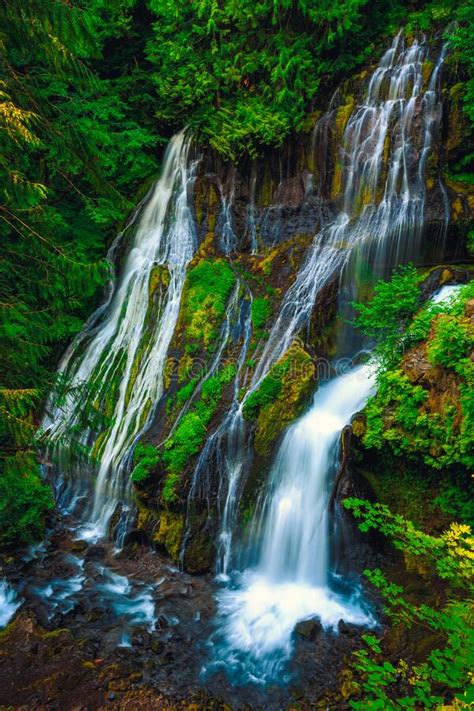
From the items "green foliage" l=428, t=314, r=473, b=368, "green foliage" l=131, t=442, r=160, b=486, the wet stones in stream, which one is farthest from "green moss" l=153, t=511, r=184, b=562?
"green foliage" l=428, t=314, r=473, b=368

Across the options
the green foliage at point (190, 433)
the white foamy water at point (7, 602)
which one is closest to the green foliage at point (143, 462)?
the green foliage at point (190, 433)

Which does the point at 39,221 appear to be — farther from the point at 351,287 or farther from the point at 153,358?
the point at 351,287

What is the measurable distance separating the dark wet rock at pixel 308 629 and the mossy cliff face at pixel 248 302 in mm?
1845

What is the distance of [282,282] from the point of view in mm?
9578

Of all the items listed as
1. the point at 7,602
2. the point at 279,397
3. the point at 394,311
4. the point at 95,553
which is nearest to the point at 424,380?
the point at 394,311

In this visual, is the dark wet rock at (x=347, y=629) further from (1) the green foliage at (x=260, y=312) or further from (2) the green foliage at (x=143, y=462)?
(1) the green foliage at (x=260, y=312)

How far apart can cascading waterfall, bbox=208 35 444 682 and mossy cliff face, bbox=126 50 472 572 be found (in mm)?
260

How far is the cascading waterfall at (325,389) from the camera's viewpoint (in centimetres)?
572

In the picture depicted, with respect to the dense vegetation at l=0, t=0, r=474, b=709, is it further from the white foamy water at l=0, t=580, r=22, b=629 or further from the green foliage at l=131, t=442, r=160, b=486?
the white foamy water at l=0, t=580, r=22, b=629

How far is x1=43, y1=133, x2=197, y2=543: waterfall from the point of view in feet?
27.6

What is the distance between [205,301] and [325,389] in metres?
3.61

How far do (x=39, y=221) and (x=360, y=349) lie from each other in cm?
639

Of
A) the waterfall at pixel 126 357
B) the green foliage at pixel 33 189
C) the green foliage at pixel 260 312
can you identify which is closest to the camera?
the green foliage at pixel 33 189

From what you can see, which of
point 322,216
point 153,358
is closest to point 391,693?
point 153,358
